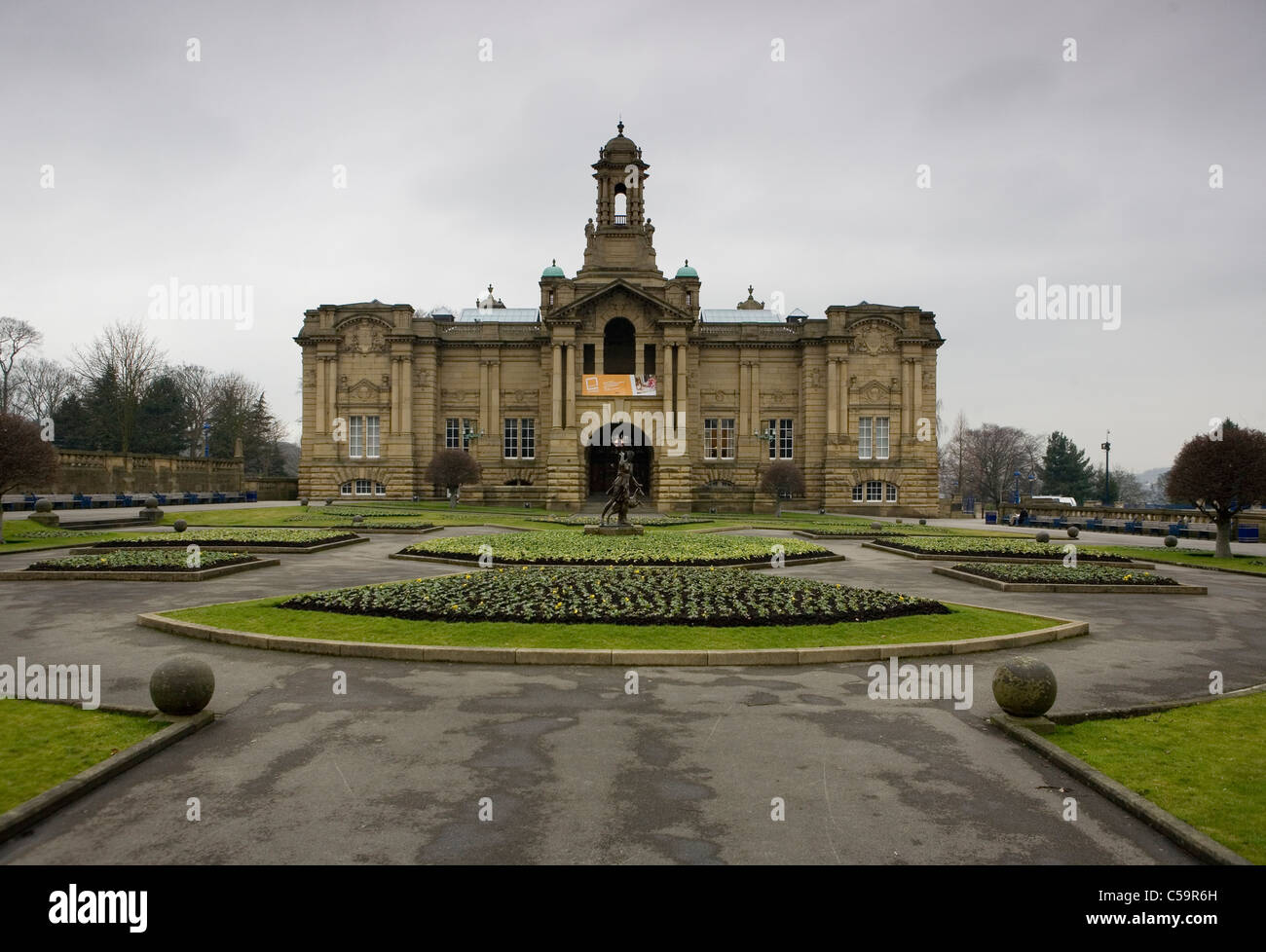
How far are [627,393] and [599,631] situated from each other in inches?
1850

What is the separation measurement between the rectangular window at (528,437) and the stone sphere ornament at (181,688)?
5511 centimetres

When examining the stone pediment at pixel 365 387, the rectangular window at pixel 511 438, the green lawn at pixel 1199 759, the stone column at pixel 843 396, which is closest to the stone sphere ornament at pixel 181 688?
the green lawn at pixel 1199 759

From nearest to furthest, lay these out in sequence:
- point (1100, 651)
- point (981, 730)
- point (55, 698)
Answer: point (981, 730)
point (55, 698)
point (1100, 651)

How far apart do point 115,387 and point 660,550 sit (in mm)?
68492

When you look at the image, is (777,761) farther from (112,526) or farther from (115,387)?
(115,387)

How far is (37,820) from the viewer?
6129 mm

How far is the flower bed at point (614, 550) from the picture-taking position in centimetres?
2209

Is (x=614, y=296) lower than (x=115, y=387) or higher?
higher

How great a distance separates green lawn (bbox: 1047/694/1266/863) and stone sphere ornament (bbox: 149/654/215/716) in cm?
958

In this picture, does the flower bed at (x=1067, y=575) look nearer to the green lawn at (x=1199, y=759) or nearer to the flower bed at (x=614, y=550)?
the flower bed at (x=614, y=550)

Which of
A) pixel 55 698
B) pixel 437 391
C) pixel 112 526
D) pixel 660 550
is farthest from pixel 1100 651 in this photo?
pixel 437 391

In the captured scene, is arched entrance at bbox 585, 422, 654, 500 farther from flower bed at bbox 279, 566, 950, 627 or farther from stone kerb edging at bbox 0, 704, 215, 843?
stone kerb edging at bbox 0, 704, 215, 843

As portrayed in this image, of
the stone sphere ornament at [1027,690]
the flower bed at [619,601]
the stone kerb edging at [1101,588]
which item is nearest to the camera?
the stone sphere ornament at [1027,690]

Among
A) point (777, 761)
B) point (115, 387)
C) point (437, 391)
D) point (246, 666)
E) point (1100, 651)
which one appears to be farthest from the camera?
point (115, 387)
